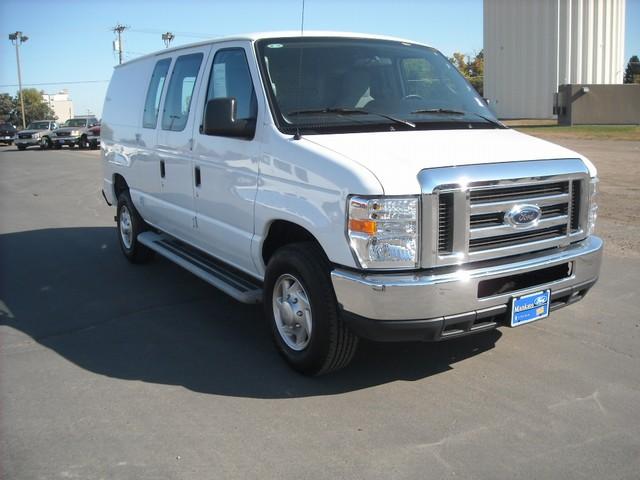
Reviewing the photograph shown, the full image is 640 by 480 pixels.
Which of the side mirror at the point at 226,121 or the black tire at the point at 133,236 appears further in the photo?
the black tire at the point at 133,236

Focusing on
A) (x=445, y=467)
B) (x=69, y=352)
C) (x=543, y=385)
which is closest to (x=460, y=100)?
(x=543, y=385)

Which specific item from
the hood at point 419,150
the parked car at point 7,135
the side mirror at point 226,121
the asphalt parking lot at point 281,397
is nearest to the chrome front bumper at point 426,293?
the hood at point 419,150

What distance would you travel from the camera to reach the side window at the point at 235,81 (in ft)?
15.8

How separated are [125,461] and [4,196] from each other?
1307cm

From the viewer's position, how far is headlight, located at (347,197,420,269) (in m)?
3.69

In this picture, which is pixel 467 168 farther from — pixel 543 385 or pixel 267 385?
pixel 267 385

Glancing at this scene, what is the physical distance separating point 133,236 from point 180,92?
2.24 metres

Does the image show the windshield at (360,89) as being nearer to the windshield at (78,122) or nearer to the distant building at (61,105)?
the windshield at (78,122)

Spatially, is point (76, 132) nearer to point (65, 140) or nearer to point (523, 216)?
point (65, 140)

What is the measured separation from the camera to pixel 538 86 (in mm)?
52938

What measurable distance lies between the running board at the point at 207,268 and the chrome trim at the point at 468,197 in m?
1.65

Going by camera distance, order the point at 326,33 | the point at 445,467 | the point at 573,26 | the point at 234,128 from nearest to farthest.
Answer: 1. the point at 445,467
2. the point at 234,128
3. the point at 326,33
4. the point at 573,26

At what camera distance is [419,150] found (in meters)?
4.04

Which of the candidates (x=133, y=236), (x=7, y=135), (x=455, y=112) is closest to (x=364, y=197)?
(x=455, y=112)
